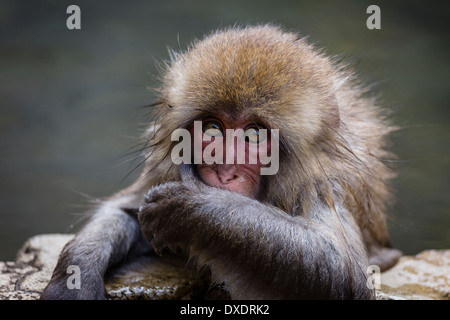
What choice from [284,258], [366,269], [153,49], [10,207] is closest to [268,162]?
[284,258]

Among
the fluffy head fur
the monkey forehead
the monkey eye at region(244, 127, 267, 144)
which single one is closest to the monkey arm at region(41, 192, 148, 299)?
the fluffy head fur

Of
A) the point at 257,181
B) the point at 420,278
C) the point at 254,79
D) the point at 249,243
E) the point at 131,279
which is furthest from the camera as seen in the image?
the point at 420,278

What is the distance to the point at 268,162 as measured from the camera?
175 inches

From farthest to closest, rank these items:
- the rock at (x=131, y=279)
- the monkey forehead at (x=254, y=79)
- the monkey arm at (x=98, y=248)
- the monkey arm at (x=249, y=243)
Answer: the rock at (x=131, y=279)
the monkey arm at (x=98, y=248)
the monkey forehead at (x=254, y=79)
the monkey arm at (x=249, y=243)

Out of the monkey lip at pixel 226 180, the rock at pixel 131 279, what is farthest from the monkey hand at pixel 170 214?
the rock at pixel 131 279

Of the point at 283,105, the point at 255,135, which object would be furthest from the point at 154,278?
the point at 283,105

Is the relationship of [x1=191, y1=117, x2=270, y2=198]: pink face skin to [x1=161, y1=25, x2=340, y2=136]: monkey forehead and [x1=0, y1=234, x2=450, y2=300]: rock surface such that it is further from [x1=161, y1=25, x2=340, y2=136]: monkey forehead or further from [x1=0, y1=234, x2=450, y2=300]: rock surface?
[x1=0, y1=234, x2=450, y2=300]: rock surface

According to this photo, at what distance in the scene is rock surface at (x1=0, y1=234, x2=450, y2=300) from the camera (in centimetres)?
495

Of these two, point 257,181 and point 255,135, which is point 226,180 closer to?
point 257,181

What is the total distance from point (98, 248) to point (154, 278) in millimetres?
548

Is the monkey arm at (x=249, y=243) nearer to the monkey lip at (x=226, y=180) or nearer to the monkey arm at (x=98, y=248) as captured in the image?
the monkey lip at (x=226, y=180)

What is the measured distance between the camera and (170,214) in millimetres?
4152

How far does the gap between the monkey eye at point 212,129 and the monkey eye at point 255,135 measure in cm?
19

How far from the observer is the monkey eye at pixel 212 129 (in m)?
4.36
